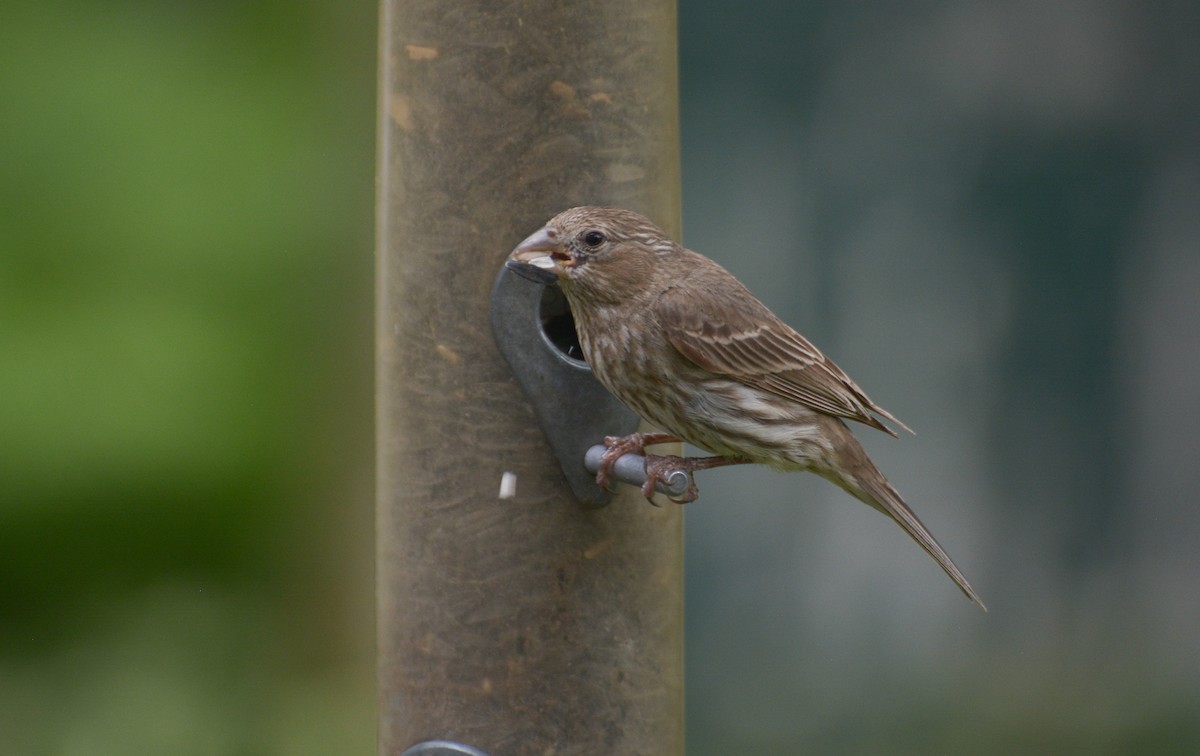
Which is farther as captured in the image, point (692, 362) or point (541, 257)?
point (692, 362)

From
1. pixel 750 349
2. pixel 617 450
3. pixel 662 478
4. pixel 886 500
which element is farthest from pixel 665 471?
pixel 886 500

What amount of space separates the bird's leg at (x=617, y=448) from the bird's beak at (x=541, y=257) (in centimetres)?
50

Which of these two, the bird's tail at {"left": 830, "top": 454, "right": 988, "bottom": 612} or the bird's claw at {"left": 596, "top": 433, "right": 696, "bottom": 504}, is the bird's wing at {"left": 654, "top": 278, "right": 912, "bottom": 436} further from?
the bird's claw at {"left": 596, "top": 433, "right": 696, "bottom": 504}

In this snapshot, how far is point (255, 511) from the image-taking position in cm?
892

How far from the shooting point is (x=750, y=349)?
4.83 meters

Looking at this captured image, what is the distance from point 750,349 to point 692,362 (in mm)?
194

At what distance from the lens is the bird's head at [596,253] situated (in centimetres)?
459

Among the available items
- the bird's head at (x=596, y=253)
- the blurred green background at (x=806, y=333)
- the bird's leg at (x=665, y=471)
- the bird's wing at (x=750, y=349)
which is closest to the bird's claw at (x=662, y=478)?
the bird's leg at (x=665, y=471)

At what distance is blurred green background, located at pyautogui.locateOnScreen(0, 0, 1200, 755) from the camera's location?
8.30 meters

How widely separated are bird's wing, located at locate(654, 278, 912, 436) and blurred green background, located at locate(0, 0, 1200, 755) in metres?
3.35

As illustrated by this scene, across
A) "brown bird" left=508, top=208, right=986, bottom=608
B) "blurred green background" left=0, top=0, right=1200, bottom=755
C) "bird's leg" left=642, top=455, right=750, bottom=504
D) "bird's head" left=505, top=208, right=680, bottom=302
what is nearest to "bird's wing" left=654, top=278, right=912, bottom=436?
"brown bird" left=508, top=208, right=986, bottom=608

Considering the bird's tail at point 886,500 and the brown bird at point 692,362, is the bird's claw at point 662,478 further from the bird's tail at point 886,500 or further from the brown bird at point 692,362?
the bird's tail at point 886,500

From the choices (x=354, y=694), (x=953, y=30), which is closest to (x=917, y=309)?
A: (x=953, y=30)

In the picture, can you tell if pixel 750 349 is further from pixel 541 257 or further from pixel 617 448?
pixel 541 257
